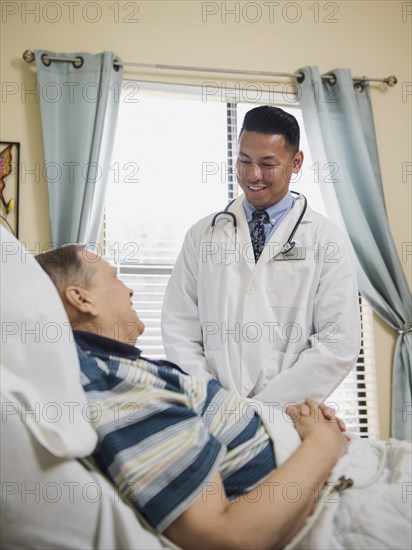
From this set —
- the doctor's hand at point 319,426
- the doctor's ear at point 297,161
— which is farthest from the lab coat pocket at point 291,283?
the doctor's hand at point 319,426

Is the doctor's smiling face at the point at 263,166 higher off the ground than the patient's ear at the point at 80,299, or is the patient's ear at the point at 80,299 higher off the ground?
the doctor's smiling face at the point at 263,166

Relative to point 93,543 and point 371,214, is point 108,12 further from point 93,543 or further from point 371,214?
point 93,543

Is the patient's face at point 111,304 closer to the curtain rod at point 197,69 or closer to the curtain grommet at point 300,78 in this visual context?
the curtain rod at point 197,69

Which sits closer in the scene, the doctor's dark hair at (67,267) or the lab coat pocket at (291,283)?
the doctor's dark hair at (67,267)

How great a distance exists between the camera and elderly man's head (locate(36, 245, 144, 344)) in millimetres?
1367

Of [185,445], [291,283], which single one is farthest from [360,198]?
[185,445]

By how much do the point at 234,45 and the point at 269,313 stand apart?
1.85 metres

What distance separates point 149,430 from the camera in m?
1.08

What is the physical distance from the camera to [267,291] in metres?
2.30

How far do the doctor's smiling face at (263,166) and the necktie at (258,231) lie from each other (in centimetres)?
4

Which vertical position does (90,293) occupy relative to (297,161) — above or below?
below

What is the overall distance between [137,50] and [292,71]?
2.87 ft

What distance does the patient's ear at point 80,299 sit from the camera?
4.45 feet

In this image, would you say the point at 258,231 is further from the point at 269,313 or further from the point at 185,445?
the point at 185,445
